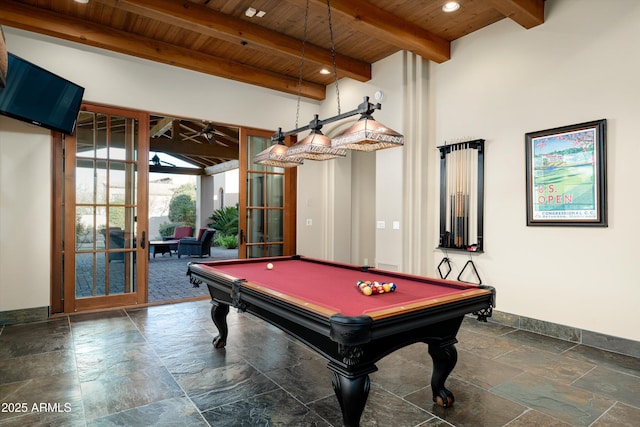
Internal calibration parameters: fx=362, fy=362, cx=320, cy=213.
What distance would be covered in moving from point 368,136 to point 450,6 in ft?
7.18

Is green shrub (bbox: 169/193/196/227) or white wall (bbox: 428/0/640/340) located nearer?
white wall (bbox: 428/0/640/340)

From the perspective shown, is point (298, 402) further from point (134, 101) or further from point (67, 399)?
point (134, 101)

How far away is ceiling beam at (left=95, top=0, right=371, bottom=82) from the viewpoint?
372cm

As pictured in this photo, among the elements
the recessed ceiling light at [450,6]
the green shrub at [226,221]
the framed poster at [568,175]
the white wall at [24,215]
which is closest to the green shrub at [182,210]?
the green shrub at [226,221]

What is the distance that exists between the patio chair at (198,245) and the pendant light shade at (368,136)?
316 inches

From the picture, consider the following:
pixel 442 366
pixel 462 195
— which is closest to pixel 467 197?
pixel 462 195

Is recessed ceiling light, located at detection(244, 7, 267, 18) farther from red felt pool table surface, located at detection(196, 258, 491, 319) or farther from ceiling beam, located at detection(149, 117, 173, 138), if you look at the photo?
ceiling beam, located at detection(149, 117, 173, 138)

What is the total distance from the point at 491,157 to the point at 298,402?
345 cm

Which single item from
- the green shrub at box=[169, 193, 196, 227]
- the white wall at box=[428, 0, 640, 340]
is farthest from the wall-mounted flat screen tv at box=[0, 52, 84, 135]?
the green shrub at box=[169, 193, 196, 227]

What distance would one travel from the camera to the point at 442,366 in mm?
2385

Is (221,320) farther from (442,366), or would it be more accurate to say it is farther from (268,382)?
(442,366)

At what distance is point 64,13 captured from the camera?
417 cm

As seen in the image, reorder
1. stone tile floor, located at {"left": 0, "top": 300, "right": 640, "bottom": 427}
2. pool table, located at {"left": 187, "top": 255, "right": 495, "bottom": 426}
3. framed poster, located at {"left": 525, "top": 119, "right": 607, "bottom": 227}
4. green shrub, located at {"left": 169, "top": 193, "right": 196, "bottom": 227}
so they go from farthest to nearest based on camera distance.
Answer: green shrub, located at {"left": 169, "top": 193, "right": 196, "bottom": 227} → framed poster, located at {"left": 525, "top": 119, "right": 607, "bottom": 227} → stone tile floor, located at {"left": 0, "top": 300, "right": 640, "bottom": 427} → pool table, located at {"left": 187, "top": 255, "right": 495, "bottom": 426}

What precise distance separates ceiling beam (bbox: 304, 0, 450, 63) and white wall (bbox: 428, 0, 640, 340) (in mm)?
284
